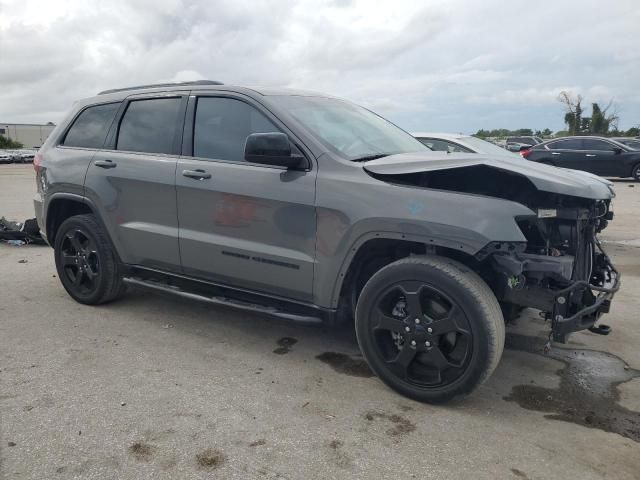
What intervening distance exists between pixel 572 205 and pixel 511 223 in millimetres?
517

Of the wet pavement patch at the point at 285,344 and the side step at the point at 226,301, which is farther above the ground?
the side step at the point at 226,301

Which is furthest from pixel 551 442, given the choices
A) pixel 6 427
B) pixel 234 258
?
pixel 6 427

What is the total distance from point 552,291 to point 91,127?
3.93 m

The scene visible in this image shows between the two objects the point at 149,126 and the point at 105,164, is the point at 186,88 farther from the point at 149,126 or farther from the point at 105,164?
the point at 105,164

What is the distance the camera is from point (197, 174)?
155 inches

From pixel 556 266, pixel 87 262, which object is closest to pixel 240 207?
pixel 87 262

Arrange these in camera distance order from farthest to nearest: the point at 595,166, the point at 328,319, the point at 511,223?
the point at 595,166
the point at 328,319
the point at 511,223

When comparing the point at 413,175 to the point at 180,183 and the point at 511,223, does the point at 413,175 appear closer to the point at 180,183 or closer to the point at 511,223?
the point at 511,223

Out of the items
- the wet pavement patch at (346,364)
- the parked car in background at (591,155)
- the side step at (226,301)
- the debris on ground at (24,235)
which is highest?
the parked car in background at (591,155)

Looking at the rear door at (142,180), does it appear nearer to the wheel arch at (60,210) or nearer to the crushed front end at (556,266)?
the wheel arch at (60,210)

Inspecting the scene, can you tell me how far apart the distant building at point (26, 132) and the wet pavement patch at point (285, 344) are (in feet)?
292

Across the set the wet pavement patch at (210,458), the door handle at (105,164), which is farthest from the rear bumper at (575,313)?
the door handle at (105,164)

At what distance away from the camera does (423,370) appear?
3.26 meters

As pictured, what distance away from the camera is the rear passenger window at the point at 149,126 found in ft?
14.0
